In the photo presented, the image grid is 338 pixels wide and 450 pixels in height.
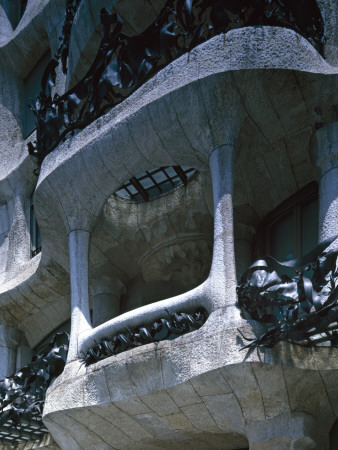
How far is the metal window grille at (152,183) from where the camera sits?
49.4 feet

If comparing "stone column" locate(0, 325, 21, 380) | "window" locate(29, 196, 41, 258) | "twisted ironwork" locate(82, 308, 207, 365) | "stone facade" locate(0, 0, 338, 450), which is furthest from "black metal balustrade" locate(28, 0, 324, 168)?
"stone column" locate(0, 325, 21, 380)

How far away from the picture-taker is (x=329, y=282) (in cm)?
1084

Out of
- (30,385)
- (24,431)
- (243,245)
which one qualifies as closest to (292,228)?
(243,245)

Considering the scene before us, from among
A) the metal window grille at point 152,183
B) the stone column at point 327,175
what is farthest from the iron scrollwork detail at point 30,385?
the stone column at point 327,175

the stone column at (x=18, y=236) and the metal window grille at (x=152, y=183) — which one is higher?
the stone column at (x=18, y=236)

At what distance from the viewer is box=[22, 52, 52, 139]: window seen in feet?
65.6

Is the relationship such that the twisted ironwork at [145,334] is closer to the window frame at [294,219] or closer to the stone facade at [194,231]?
the stone facade at [194,231]

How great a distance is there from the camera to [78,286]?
13.7 meters

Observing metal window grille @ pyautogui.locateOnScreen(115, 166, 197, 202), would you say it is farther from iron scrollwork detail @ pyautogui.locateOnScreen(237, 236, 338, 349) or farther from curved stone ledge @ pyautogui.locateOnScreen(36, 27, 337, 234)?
iron scrollwork detail @ pyautogui.locateOnScreen(237, 236, 338, 349)

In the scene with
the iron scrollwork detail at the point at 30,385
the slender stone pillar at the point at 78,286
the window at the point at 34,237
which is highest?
the window at the point at 34,237

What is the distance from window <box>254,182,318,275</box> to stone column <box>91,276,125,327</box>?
9.28 feet

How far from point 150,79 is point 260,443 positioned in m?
5.03

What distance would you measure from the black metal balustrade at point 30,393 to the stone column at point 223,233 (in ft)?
11.3

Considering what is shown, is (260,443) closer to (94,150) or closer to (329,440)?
(329,440)
